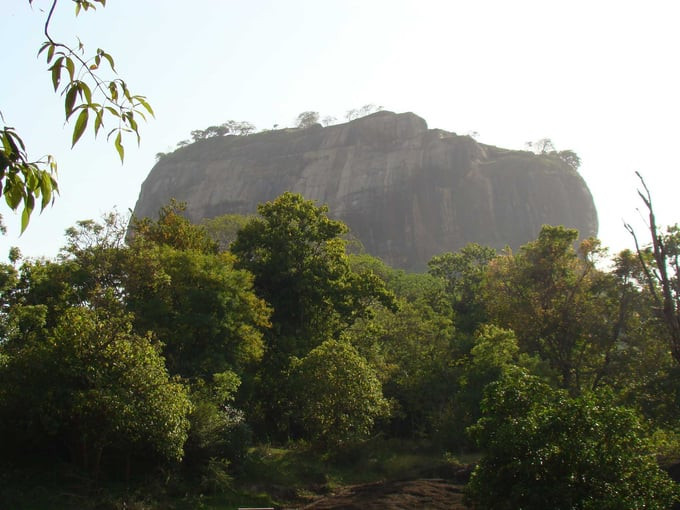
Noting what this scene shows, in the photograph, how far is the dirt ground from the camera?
16.4 metres

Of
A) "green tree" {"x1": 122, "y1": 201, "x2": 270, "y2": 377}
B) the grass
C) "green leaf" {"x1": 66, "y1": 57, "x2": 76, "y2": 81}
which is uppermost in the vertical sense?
"green tree" {"x1": 122, "y1": 201, "x2": 270, "y2": 377}

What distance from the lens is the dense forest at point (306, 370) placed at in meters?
11.0

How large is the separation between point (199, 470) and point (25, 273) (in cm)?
875

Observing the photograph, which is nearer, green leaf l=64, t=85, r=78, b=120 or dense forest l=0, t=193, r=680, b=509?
green leaf l=64, t=85, r=78, b=120

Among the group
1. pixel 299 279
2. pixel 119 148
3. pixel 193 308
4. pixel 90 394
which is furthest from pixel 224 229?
pixel 119 148

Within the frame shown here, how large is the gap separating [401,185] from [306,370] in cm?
6099

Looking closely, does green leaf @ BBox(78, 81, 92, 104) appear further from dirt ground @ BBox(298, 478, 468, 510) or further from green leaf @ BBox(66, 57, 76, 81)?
dirt ground @ BBox(298, 478, 468, 510)

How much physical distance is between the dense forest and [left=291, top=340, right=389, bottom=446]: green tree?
61mm

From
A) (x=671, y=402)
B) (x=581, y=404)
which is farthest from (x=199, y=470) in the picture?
(x=671, y=402)

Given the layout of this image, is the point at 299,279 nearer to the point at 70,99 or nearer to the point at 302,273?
the point at 302,273

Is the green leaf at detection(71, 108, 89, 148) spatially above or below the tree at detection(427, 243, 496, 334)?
below

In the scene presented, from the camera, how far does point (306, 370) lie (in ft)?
71.6

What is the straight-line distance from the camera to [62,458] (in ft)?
53.5

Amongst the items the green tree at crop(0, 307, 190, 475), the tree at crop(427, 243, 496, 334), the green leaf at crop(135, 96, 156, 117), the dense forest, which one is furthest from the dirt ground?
the green leaf at crop(135, 96, 156, 117)
